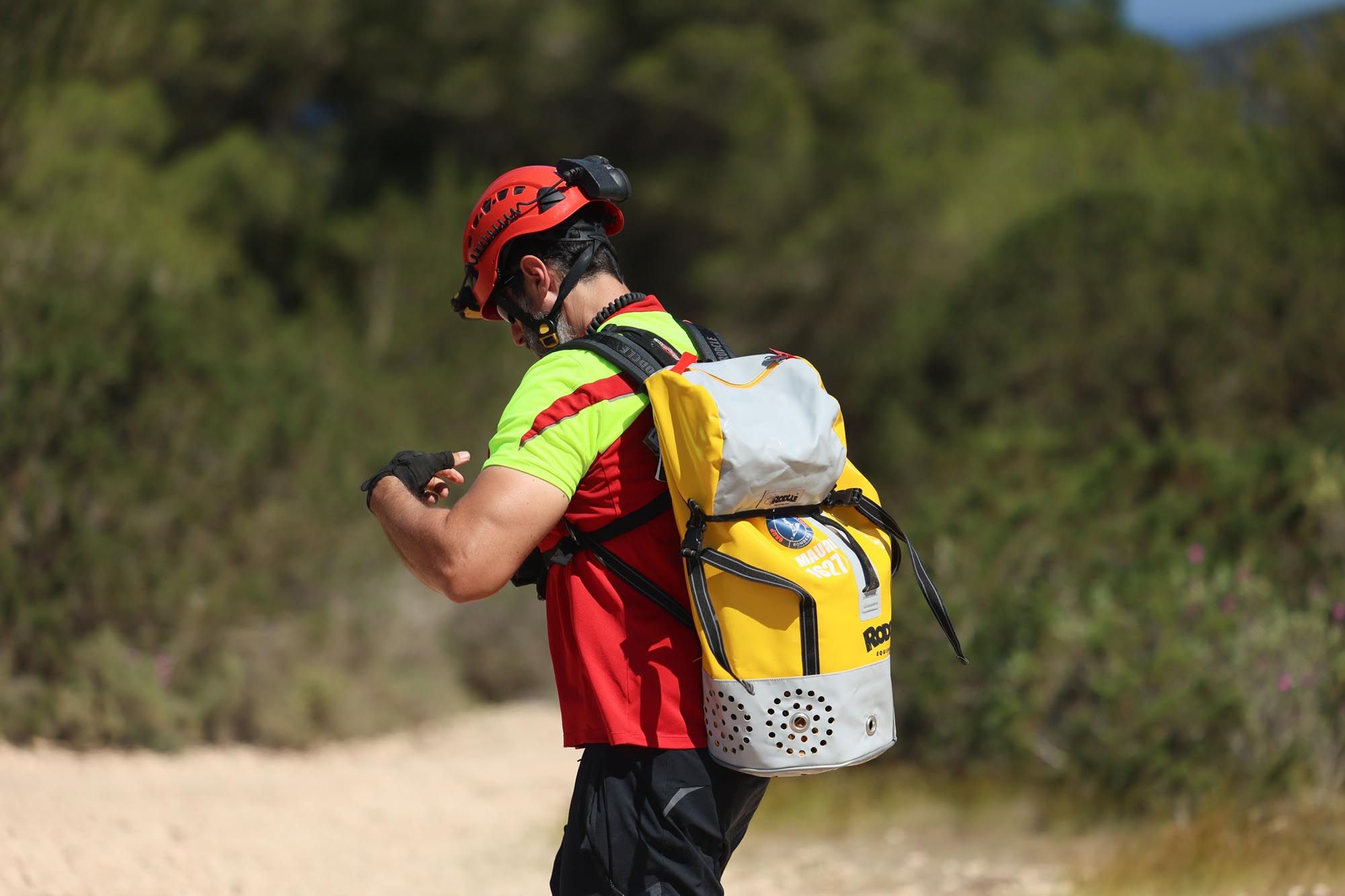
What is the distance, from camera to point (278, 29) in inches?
495

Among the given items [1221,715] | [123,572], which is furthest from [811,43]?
[1221,715]

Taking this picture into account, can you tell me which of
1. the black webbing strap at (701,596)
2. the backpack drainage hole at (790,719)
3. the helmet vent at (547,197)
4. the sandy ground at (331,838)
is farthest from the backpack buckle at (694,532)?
the sandy ground at (331,838)

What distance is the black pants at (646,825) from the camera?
6.69ft

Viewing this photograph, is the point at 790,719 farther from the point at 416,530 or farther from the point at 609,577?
the point at 416,530

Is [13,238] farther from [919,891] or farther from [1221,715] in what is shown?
[1221,715]

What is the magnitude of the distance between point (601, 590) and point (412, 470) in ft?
1.16

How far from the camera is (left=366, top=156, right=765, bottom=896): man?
1.98 m

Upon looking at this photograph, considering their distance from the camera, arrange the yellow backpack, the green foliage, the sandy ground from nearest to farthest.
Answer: the yellow backpack
the sandy ground
the green foliage

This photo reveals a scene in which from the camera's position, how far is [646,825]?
6.70ft

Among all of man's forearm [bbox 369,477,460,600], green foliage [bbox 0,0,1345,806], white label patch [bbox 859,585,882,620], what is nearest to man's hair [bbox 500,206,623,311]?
→ man's forearm [bbox 369,477,460,600]

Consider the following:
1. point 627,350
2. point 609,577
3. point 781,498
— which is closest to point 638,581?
point 609,577

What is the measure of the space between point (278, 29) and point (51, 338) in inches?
261

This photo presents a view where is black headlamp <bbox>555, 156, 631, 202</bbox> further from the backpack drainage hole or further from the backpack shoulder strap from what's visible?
the backpack drainage hole

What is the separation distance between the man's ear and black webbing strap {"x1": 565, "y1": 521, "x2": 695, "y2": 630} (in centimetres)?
43
